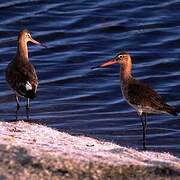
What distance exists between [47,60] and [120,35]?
298 centimetres

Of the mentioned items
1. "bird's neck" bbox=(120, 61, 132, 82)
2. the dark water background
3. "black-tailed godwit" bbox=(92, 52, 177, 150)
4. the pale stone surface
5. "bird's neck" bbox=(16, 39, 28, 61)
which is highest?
the pale stone surface

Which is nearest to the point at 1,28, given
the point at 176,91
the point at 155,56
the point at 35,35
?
the point at 35,35

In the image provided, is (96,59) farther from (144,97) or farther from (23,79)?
(144,97)

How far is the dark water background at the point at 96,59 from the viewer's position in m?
17.3

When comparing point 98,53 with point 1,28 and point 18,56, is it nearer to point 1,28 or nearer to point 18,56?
point 1,28

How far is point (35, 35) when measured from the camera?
25.0 m

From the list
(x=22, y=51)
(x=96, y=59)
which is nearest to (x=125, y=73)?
(x=22, y=51)

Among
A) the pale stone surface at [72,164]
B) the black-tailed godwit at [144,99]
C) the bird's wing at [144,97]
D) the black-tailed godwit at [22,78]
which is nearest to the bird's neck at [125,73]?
the black-tailed godwit at [144,99]

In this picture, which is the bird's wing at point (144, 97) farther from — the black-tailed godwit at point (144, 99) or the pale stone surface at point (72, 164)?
the pale stone surface at point (72, 164)

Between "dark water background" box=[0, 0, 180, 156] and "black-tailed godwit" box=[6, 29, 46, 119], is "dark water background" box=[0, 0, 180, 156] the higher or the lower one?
the lower one

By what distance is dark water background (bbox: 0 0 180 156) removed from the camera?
17.3 m

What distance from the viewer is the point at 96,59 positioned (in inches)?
900

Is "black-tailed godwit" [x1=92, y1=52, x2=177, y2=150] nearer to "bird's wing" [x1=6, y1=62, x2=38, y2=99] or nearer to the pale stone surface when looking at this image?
"bird's wing" [x1=6, y1=62, x2=38, y2=99]

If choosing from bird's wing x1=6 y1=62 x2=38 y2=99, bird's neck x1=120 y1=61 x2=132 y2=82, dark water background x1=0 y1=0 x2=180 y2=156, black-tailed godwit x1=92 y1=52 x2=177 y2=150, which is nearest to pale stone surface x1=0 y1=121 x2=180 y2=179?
black-tailed godwit x1=92 y1=52 x2=177 y2=150
